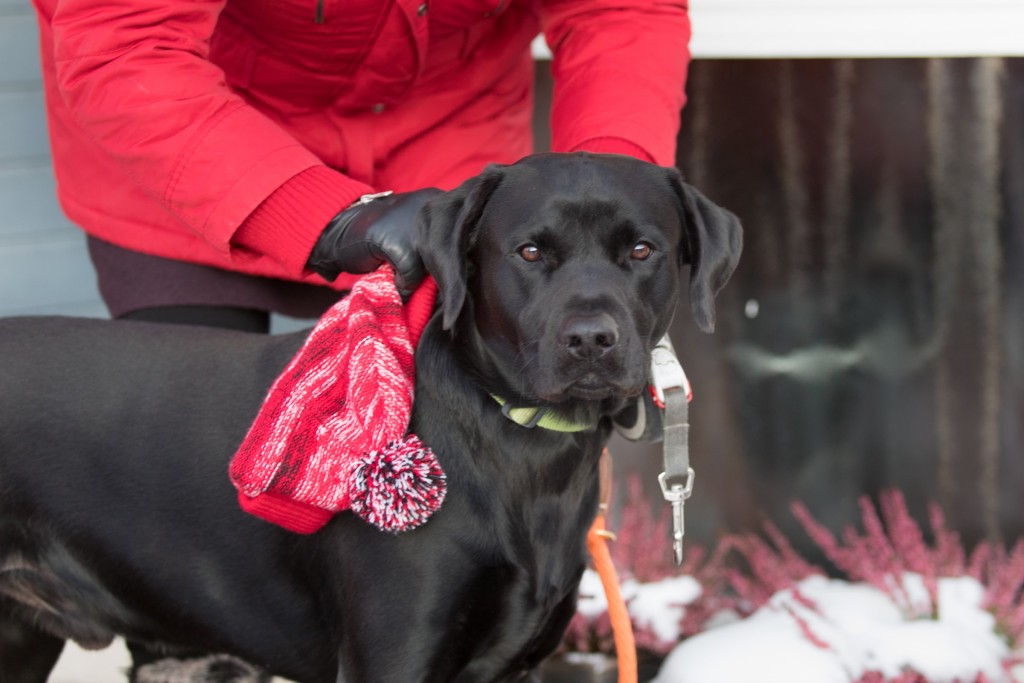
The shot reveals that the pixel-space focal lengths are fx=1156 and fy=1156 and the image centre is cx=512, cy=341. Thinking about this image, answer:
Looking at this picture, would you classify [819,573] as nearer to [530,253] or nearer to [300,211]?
[530,253]

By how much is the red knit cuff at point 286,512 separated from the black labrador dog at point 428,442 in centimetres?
6

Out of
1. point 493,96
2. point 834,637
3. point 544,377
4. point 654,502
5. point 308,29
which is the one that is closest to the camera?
point 544,377

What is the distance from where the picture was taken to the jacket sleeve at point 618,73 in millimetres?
2420

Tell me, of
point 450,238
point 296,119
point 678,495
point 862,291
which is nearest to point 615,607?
point 678,495

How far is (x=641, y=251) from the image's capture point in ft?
6.81

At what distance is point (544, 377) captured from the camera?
1.96 meters

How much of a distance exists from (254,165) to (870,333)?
2.24m

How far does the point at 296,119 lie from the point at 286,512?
3.07 feet

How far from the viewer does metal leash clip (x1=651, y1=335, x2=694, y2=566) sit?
2.02 m

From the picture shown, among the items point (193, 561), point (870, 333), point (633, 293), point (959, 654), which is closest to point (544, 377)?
point (633, 293)

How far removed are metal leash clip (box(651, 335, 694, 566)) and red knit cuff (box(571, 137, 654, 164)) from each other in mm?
498

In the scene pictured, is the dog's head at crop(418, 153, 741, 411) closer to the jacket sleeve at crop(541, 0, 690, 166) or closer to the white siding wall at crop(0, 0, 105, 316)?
the jacket sleeve at crop(541, 0, 690, 166)

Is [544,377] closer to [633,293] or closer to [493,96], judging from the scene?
[633,293]

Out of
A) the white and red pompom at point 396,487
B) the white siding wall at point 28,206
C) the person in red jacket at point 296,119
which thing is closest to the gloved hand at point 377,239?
the person in red jacket at point 296,119
